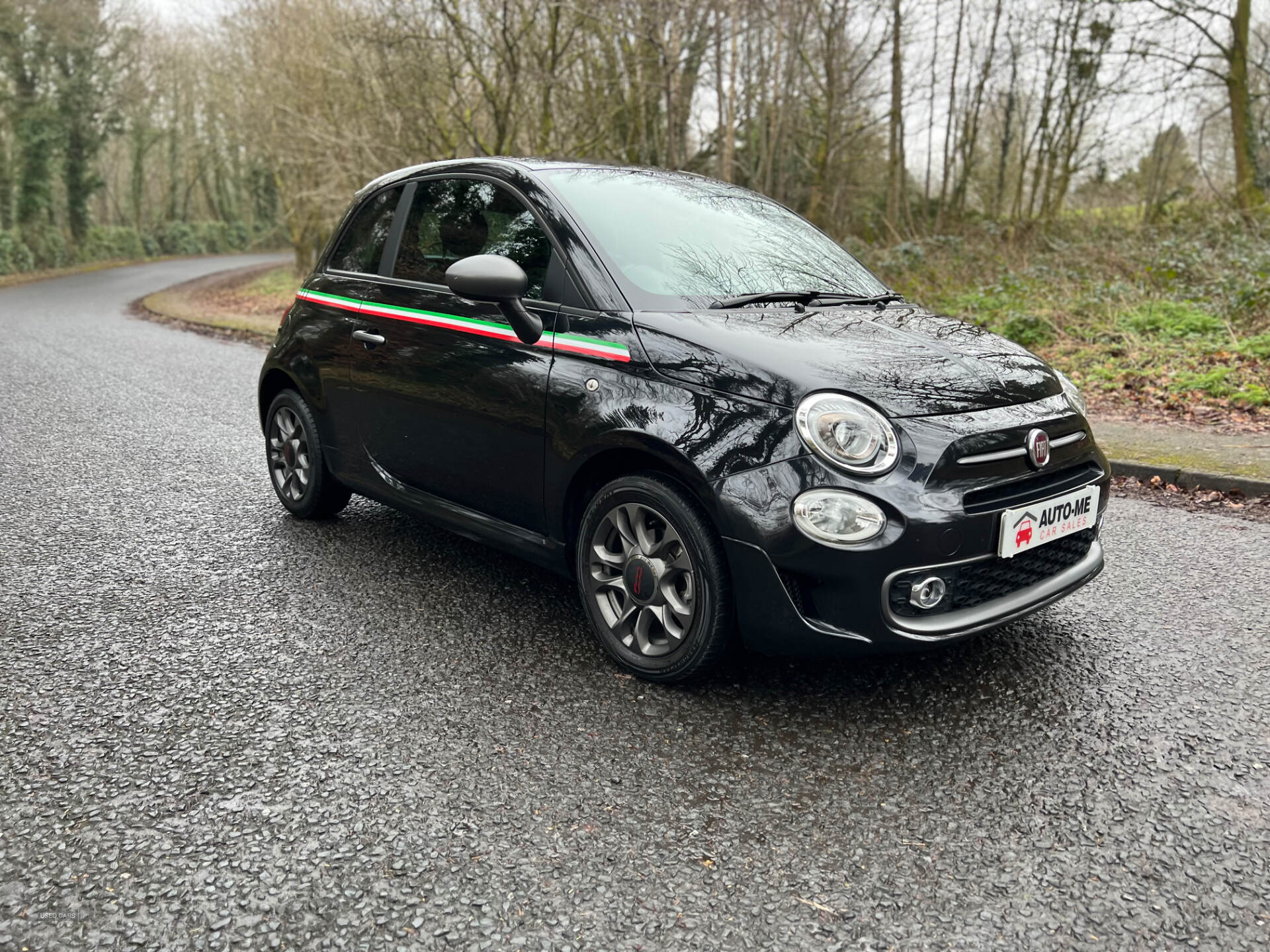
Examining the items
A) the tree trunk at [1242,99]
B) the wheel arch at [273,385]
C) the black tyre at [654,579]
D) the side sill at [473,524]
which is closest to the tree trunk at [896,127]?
the tree trunk at [1242,99]

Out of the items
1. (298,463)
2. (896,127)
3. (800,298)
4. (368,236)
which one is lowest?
(298,463)

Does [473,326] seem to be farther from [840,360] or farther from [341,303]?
[840,360]

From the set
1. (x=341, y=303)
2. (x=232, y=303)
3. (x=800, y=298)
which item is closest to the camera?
(x=800, y=298)

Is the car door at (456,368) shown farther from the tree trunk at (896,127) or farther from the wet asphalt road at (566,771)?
the tree trunk at (896,127)

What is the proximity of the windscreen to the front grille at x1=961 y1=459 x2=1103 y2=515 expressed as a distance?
1.16 metres

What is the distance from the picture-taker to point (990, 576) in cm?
301

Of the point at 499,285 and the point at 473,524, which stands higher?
the point at 499,285

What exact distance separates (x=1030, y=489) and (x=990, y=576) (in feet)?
1.03

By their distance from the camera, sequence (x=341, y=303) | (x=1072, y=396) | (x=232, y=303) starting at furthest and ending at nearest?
(x=232, y=303), (x=341, y=303), (x=1072, y=396)

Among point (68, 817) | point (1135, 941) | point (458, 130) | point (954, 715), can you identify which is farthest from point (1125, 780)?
point (458, 130)

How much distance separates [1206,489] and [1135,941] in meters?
4.61

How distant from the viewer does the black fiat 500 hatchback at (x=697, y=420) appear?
2.87 meters

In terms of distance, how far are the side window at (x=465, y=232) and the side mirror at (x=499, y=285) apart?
14 centimetres

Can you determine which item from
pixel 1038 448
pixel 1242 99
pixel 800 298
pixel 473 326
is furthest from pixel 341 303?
pixel 1242 99
